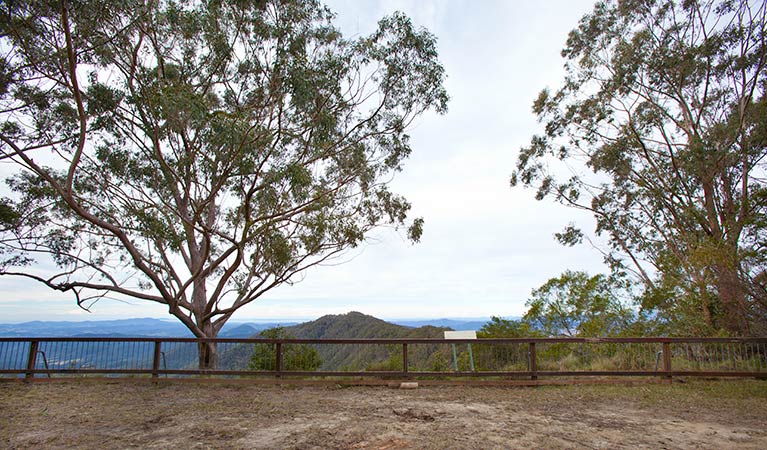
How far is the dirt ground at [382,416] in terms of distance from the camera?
4.87 meters

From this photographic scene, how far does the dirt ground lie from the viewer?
16.0 feet

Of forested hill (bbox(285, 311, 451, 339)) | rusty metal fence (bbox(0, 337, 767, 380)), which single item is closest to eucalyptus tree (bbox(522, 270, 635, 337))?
rusty metal fence (bbox(0, 337, 767, 380))

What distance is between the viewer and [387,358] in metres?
9.66

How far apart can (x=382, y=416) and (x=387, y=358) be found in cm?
370

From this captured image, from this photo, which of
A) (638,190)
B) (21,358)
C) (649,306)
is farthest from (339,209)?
(638,190)

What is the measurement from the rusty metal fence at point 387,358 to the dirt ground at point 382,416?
1.38 ft

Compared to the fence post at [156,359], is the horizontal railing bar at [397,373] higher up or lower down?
lower down

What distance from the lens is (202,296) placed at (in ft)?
41.0

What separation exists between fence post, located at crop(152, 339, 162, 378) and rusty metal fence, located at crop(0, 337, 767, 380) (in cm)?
2

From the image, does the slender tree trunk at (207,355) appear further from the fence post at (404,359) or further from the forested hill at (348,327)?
the forested hill at (348,327)

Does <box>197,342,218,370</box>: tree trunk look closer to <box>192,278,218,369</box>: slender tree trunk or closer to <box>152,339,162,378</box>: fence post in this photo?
<box>192,278,218,369</box>: slender tree trunk

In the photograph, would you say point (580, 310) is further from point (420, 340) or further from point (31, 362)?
point (31, 362)

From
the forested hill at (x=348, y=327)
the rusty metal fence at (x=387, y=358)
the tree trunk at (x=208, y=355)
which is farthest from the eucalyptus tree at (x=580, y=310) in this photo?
the forested hill at (x=348, y=327)

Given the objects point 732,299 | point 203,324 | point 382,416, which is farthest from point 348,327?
point 382,416
